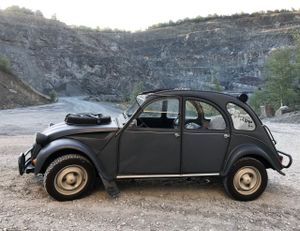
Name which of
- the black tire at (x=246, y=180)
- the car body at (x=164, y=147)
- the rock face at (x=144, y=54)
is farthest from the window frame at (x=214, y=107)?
the rock face at (x=144, y=54)

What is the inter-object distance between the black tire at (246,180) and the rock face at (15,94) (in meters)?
21.3

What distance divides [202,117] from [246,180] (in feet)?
4.03

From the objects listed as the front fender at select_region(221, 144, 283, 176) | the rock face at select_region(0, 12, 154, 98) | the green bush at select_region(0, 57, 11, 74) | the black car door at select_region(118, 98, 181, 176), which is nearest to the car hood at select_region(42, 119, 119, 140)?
the black car door at select_region(118, 98, 181, 176)

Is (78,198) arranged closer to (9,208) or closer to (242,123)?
(9,208)

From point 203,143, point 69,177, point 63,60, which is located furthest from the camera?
point 63,60

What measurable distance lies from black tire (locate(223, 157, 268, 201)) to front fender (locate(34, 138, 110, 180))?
1959mm

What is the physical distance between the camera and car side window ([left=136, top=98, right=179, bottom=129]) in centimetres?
573

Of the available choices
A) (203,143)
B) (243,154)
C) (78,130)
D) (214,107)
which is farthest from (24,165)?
(243,154)

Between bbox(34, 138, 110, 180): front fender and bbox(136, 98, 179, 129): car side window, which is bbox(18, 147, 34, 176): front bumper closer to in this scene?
bbox(34, 138, 110, 180): front fender

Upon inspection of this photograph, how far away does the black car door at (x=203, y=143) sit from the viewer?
222 inches

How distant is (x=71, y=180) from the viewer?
5.41 meters

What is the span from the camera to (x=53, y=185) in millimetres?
5324

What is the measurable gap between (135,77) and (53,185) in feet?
157

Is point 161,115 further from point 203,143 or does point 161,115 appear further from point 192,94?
point 203,143
